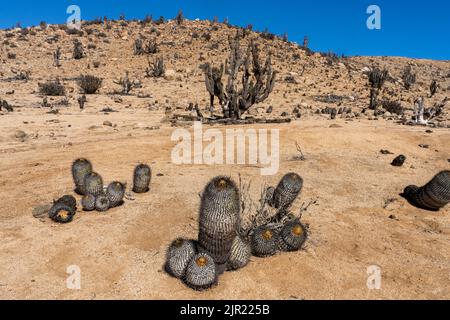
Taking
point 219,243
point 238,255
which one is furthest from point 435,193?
point 219,243

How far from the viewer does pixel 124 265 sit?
448 cm

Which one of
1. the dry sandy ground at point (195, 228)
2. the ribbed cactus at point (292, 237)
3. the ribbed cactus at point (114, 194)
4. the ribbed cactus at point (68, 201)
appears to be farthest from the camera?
the ribbed cactus at point (114, 194)

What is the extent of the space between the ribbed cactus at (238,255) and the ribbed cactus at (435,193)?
3889mm

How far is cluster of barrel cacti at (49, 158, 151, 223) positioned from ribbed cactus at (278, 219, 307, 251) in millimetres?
2790

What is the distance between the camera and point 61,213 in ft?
18.2

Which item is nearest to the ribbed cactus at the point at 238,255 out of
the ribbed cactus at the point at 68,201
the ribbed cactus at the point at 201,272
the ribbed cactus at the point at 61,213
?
the ribbed cactus at the point at 201,272

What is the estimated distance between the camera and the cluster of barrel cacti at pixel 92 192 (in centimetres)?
559

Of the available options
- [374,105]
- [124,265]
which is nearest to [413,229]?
[124,265]

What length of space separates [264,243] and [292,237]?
0.39m

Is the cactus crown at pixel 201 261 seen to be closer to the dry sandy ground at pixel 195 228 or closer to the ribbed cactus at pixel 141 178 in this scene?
the dry sandy ground at pixel 195 228

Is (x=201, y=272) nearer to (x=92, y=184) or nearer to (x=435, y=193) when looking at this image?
(x=92, y=184)

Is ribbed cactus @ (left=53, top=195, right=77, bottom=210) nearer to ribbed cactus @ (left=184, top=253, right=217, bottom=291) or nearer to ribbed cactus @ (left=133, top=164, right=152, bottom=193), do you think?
ribbed cactus @ (left=133, top=164, right=152, bottom=193)

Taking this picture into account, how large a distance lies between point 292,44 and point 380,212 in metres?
29.2

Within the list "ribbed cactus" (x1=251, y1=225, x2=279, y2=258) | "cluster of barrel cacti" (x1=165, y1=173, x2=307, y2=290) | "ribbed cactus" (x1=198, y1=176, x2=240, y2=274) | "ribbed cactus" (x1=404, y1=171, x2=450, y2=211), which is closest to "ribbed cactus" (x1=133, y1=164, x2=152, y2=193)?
"cluster of barrel cacti" (x1=165, y1=173, x2=307, y2=290)
